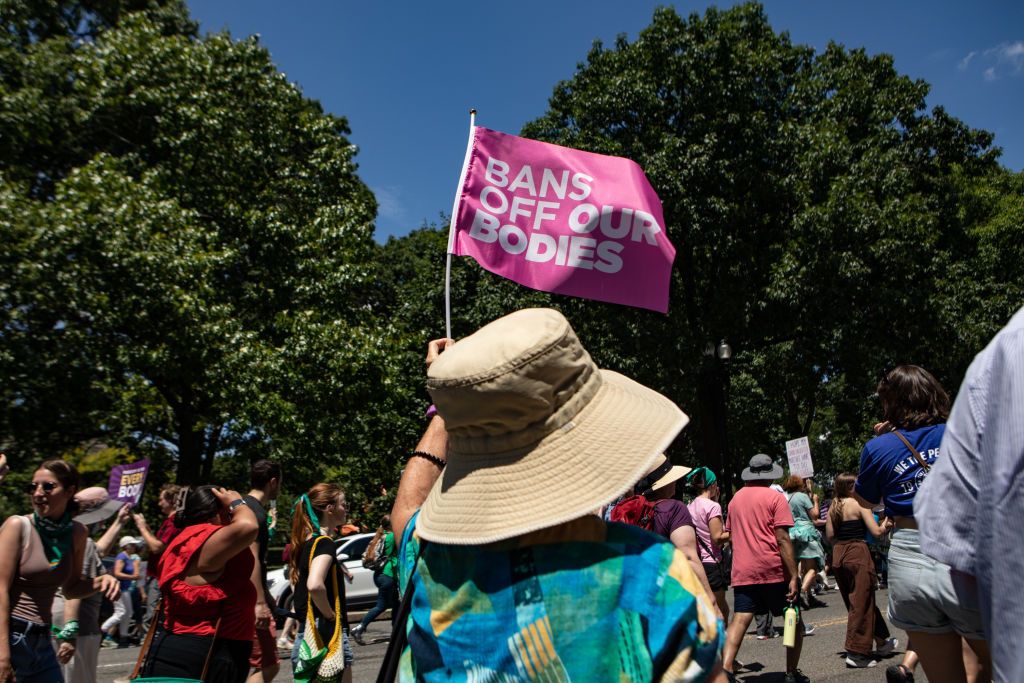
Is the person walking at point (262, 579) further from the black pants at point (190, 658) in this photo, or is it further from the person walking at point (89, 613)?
the person walking at point (89, 613)

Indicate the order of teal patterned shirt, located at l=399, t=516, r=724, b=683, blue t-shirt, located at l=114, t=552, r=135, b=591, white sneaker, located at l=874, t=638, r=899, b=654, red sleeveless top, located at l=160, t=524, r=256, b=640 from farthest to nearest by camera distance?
blue t-shirt, located at l=114, t=552, r=135, b=591 < white sneaker, located at l=874, t=638, r=899, b=654 < red sleeveless top, located at l=160, t=524, r=256, b=640 < teal patterned shirt, located at l=399, t=516, r=724, b=683

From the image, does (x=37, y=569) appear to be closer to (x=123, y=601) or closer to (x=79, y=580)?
(x=79, y=580)

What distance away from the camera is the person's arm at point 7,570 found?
3.98 metres

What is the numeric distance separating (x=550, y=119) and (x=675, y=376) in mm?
7890

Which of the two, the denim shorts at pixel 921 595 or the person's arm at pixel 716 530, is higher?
the denim shorts at pixel 921 595

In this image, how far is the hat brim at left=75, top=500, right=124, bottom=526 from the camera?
635 centimetres

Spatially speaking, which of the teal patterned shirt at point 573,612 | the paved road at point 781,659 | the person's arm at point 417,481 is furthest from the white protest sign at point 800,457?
the teal patterned shirt at point 573,612

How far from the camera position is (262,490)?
5.89 metres

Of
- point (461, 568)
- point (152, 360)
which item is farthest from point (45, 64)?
point (461, 568)

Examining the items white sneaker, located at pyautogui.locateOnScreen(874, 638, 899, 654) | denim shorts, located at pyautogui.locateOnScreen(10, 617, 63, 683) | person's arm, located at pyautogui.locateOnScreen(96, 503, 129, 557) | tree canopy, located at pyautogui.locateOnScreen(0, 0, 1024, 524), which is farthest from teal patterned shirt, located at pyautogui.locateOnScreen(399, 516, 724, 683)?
tree canopy, located at pyautogui.locateOnScreen(0, 0, 1024, 524)

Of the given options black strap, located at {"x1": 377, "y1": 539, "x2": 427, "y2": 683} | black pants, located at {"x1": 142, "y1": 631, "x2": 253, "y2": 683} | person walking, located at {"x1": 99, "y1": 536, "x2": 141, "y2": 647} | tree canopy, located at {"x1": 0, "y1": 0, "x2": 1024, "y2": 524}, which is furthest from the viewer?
tree canopy, located at {"x1": 0, "y1": 0, "x2": 1024, "y2": 524}

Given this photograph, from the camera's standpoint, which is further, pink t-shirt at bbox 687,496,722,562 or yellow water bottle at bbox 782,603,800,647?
pink t-shirt at bbox 687,496,722,562

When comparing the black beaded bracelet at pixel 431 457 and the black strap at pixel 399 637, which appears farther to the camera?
the black beaded bracelet at pixel 431 457

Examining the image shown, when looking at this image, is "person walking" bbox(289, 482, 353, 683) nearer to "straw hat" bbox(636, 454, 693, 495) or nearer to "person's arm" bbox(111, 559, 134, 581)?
"straw hat" bbox(636, 454, 693, 495)
